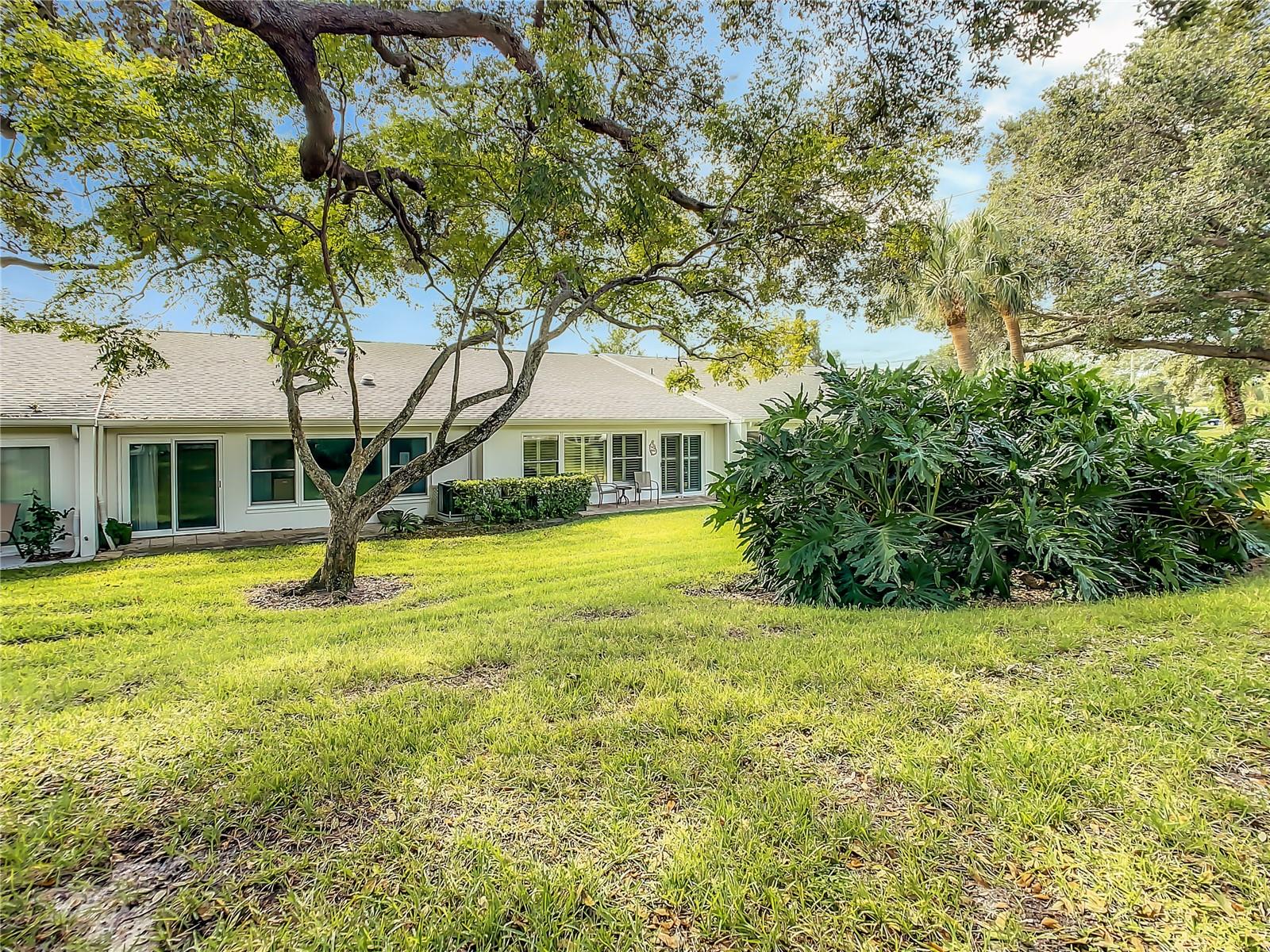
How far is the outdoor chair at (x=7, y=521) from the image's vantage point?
9.63 meters

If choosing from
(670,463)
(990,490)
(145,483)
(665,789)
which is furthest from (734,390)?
(665,789)

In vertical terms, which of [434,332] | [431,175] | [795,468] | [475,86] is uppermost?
[475,86]

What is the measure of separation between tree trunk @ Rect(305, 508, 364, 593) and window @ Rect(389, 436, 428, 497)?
22.0 ft

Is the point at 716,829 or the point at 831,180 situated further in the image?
the point at 831,180

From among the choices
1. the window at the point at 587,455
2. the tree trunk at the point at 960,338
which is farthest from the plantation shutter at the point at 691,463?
the tree trunk at the point at 960,338

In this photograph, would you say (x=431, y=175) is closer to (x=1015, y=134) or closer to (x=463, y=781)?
(x=463, y=781)

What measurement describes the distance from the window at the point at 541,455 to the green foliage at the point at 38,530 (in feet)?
30.9

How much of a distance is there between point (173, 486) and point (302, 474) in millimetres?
2379

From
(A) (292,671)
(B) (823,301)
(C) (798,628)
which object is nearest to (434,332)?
(B) (823,301)

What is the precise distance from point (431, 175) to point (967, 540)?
298 inches

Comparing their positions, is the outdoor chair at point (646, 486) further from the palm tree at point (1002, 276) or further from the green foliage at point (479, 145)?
the palm tree at point (1002, 276)

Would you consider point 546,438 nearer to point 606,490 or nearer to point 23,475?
point 606,490

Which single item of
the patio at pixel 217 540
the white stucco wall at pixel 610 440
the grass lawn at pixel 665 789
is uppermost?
the white stucco wall at pixel 610 440

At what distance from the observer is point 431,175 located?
7004mm
